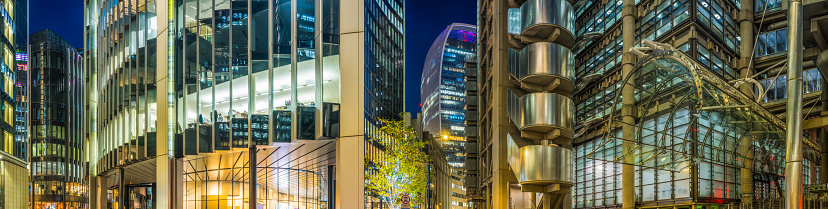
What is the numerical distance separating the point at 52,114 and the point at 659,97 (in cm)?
13047

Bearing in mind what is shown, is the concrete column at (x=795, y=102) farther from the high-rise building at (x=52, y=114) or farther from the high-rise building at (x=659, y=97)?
the high-rise building at (x=52, y=114)

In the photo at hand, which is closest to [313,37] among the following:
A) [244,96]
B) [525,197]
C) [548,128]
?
[244,96]

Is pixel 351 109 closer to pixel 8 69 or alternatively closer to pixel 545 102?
pixel 545 102

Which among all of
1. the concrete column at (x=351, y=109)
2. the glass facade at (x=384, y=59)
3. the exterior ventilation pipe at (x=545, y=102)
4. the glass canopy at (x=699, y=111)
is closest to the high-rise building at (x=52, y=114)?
the glass facade at (x=384, y=59)

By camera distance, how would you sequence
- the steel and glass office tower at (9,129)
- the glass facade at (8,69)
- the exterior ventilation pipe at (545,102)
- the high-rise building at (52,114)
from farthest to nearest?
the high-rise building at (52,114), the glass facade at (8,69), the steel and glass office tower at (9,129), the exterior ventilation pipe at (545,102)

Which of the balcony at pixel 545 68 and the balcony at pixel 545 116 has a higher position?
the balcony at pixel 545 68

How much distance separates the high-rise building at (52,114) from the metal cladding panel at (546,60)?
431 feet

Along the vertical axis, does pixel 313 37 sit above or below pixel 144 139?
above

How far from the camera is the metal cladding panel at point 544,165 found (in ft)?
63.6

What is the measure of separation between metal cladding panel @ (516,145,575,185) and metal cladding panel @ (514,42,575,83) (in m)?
2.24

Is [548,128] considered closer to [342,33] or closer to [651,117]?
[342,33]

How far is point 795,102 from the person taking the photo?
11102mm

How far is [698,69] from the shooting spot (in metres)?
22.3

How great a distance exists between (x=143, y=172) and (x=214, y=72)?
20.2 metres
